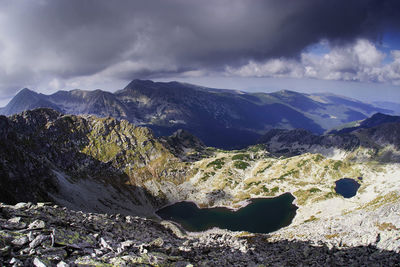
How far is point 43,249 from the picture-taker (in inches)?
966

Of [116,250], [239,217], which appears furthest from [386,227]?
[239,217]

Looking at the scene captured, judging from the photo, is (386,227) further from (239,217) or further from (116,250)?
(239,217)

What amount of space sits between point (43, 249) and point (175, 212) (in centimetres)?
17771

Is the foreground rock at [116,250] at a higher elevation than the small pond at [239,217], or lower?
higher

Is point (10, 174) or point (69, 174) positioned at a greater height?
point (10, 174)

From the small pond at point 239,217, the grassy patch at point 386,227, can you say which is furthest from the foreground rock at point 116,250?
A: the small pond at point 239,217

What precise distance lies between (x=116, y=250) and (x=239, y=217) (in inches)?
6323

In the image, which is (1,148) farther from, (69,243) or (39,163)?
(69,243)

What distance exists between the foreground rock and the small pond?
103 meters

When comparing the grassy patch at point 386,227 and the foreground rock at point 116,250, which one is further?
the grassy patch at point 386,227

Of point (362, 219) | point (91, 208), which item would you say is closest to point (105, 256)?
point (362, 219)

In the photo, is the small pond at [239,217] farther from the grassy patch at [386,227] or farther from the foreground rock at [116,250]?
the grassy patch at [386,227]

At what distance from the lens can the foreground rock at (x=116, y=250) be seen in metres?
24.1

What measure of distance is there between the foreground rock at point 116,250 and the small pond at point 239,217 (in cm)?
10335
